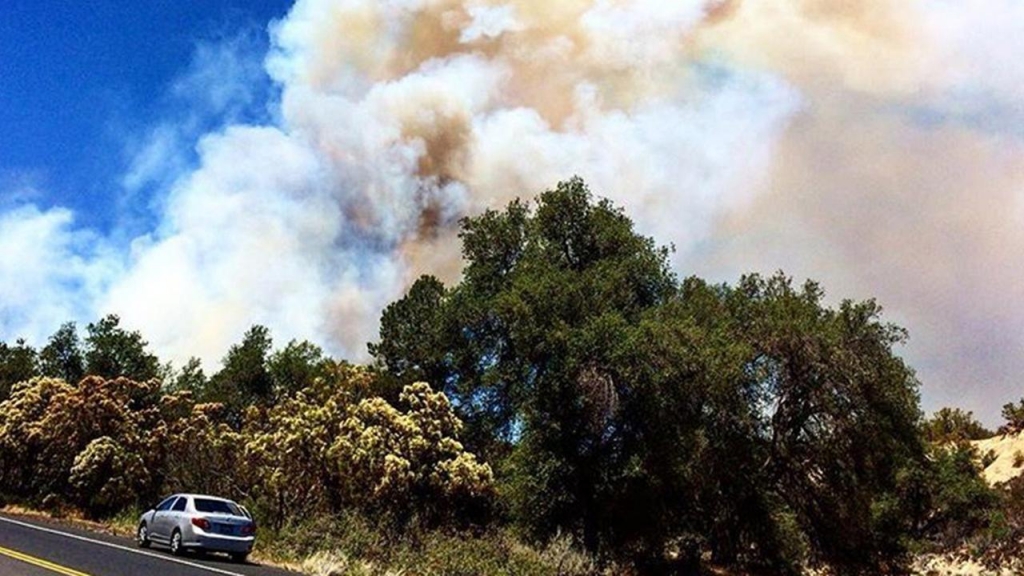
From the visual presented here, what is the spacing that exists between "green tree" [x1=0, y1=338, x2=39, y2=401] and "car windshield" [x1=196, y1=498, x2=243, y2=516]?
50390mm

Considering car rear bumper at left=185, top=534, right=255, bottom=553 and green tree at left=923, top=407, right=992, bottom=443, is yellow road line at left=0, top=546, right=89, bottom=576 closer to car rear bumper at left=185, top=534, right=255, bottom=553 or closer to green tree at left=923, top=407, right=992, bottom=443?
car rear bumper at left=185, top=534, right=255, bottom=553

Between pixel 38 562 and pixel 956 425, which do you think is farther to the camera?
pixel 956 425

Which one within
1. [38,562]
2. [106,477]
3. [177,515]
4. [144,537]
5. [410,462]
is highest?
[410,462]

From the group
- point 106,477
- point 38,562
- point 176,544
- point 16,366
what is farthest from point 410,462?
point 16,366

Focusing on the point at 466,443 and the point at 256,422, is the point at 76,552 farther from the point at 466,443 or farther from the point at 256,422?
the point at 466,443

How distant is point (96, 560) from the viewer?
19.1 meters

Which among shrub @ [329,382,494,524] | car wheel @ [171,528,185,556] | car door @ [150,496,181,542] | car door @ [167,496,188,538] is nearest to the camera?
car wheel @ [171,528,185,556]

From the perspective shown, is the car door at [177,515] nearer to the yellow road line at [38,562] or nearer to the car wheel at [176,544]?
the car wheel at [176,544]

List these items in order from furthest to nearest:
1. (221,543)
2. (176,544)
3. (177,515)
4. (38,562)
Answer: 1. (177,515)
2. (176,544)
3. (221,543)
4. (38,562)

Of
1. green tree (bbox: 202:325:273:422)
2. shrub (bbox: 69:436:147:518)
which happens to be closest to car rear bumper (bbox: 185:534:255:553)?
shrub (bbox: 69:436:147:518)

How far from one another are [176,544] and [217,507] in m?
1.33

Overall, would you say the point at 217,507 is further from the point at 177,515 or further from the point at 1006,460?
the point at 1006,460

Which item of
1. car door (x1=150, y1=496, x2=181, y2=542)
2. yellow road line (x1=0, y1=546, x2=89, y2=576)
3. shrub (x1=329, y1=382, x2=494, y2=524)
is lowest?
yellow road line (x1=0, y1=546, x2=89, y2=576)

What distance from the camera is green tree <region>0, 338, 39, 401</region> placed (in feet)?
213
